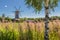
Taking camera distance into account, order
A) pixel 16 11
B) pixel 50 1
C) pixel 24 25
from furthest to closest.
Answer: pixel 16 11 → pixel 24 25 → pixel 50 1

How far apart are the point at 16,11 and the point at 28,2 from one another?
30.1m

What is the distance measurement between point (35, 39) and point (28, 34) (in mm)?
390

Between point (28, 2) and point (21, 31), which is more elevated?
point (28, 2)

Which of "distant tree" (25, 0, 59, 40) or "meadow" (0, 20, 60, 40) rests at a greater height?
"distant tree" (25, 0, 59, 40)

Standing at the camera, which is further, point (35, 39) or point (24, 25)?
point (24, 25)

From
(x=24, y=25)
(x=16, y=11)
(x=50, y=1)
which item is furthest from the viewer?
(x=16, y=11)

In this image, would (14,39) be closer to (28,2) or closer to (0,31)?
(0,31)

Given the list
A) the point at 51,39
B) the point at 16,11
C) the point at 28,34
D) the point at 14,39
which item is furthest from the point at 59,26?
the point at 16,11

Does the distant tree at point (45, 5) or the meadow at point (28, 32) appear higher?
the distant tree at point (45, 5)

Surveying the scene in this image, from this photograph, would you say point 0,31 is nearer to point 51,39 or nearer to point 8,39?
point 8,39

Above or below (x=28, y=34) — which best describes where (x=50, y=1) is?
above

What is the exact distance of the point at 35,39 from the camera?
34.1 feet

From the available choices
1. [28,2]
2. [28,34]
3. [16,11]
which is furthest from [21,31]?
[16,11]

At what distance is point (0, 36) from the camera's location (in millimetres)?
10711
